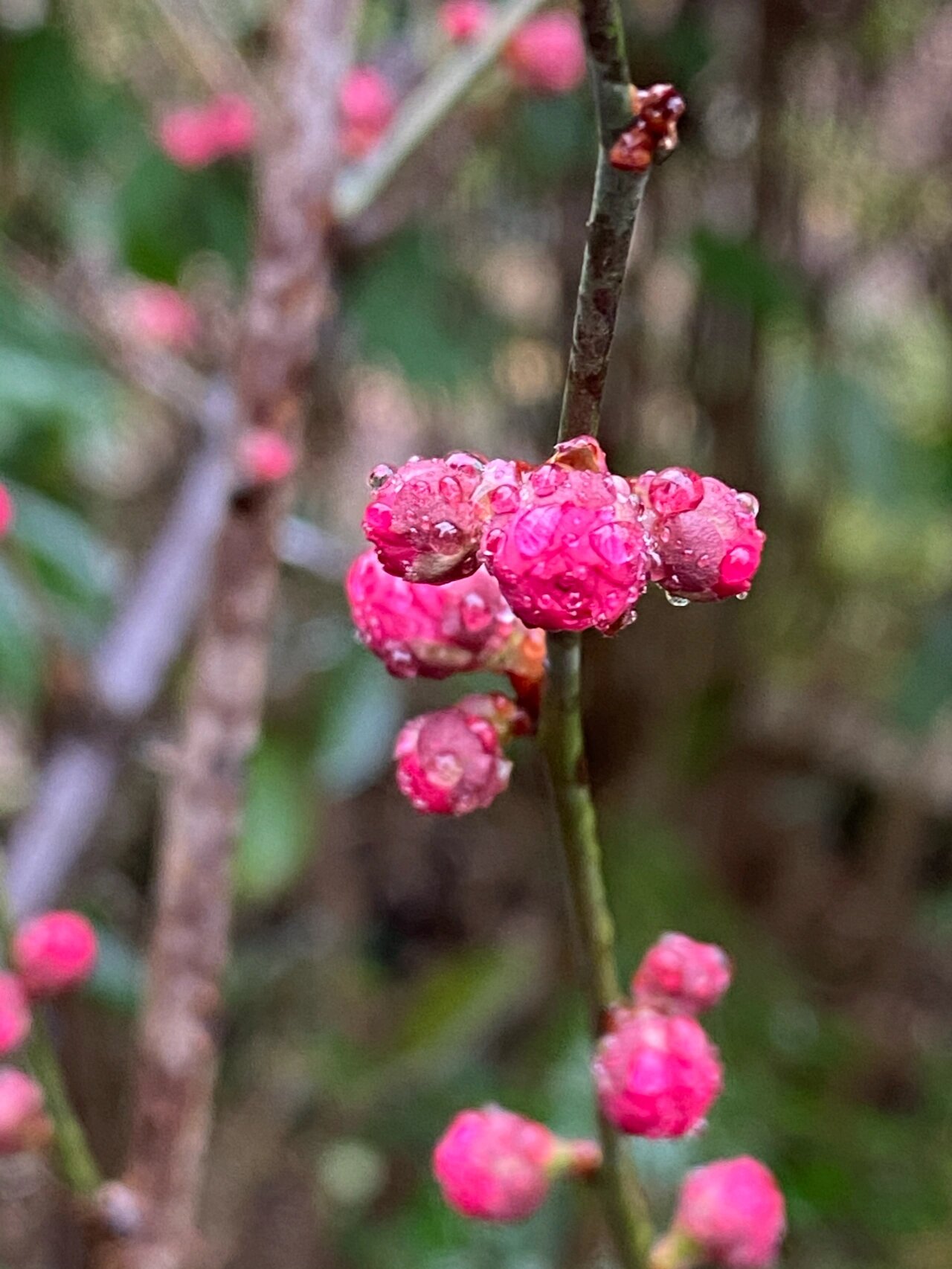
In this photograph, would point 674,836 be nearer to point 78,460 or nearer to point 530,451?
point 530,451

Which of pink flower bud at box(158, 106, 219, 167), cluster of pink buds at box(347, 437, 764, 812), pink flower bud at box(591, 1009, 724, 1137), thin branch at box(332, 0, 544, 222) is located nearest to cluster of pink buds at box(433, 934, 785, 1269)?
pink flower bud at box(591, 1009, 724, 1137)

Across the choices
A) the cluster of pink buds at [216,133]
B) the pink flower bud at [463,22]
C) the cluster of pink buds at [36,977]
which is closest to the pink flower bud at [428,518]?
the cluster of pink buds at [36,977]

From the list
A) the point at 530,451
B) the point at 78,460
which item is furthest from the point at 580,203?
the point at 78,460

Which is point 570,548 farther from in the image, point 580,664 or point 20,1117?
point 20,1117

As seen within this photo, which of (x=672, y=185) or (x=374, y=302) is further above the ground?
(x=672, y=185)

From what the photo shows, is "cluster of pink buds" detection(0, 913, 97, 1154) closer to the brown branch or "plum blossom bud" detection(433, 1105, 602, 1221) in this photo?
the brown branch

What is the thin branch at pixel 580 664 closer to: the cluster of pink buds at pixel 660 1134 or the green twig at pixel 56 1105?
the cluster of pink buds at pixel 660 1134

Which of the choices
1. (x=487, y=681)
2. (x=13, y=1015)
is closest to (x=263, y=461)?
(x=13, y=1015)
